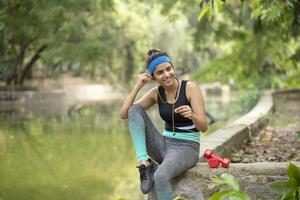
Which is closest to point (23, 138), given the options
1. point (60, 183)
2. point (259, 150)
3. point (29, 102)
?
point (60, 183)

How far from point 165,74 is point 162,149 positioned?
657 mm

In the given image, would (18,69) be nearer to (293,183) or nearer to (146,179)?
(146,179)

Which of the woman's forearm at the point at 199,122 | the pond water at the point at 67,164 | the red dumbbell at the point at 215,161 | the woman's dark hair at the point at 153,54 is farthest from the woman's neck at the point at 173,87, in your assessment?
the pond water at the point at 67,164

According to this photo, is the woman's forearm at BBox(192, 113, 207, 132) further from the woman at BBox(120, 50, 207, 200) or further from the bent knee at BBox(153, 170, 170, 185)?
the bent knee at BBox(153, 170, 170, 185)

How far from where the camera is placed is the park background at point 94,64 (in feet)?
25.3

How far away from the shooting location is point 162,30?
4350 centimetres

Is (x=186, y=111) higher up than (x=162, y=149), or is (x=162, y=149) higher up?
(x=186, y=111)

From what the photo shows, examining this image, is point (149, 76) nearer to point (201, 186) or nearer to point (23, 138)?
point (201, 186)

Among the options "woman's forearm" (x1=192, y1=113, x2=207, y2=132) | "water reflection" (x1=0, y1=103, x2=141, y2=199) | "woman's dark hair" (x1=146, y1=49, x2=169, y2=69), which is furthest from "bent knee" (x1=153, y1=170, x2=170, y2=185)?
"water reflection" (x1=0, y1=103, x2=141, y2=199)

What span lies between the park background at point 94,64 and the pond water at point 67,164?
2cm

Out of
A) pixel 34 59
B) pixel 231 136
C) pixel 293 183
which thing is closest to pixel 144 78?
pixel 293 183

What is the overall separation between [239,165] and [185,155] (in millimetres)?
464

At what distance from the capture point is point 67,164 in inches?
365

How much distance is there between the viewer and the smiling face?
4.48m
